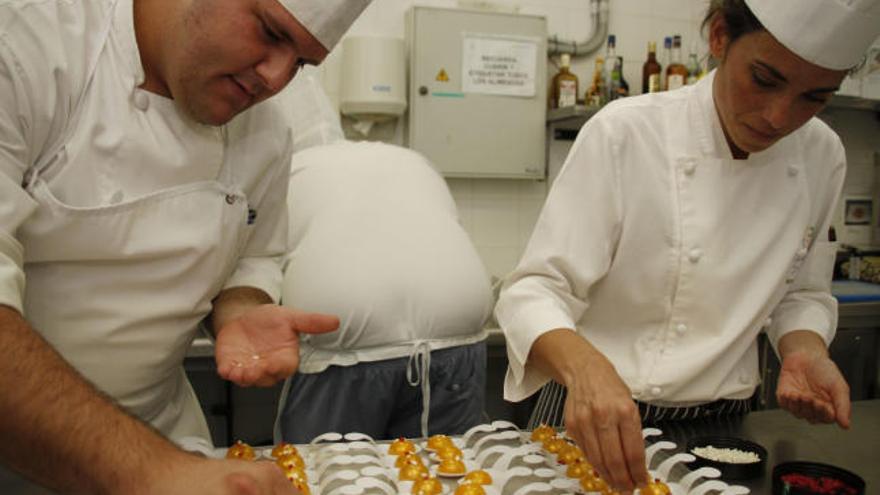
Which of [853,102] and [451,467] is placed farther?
[853,102]

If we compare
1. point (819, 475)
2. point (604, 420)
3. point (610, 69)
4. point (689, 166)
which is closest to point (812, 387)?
point (819, 475)

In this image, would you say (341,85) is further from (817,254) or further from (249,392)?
(817,254)

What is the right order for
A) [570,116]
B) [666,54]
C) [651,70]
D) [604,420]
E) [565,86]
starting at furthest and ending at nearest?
[666,54] → [651,70] → [565,86] → [570,116] → [604,420]

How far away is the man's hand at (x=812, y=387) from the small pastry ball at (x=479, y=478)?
0.59 meters

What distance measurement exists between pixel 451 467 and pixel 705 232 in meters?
0.67

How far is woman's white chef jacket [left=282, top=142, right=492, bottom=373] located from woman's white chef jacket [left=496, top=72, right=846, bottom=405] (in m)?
0.56

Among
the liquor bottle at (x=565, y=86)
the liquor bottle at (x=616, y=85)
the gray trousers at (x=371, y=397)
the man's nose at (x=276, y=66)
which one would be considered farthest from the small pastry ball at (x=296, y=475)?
the liquor bottle at (x=616, y=85)

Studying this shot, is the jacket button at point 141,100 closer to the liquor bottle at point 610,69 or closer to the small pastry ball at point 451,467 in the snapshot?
the small pastry ball at point 451,467

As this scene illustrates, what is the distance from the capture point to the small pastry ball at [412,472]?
1.07m

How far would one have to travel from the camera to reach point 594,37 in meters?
3.50

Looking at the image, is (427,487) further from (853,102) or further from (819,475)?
(853,102)

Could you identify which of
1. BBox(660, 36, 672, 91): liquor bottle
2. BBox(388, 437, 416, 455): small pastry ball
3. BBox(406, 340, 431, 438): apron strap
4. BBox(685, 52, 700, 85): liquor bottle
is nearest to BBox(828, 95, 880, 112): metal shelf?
BBox(685, 52, 700, 85): liquor bottle

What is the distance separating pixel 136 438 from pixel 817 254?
1391mm

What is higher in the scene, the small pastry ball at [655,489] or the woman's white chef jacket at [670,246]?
the woman's white chef jacket at [670,246]
